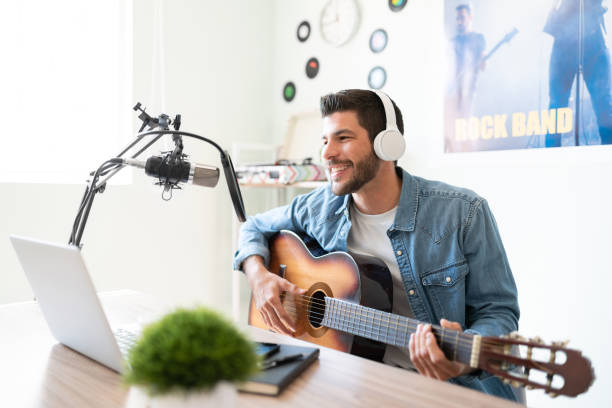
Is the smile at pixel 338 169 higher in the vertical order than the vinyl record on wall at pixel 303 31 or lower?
lower

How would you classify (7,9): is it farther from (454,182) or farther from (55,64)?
(454,182)

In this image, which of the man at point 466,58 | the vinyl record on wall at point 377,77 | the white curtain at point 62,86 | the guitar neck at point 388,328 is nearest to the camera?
the guitar neck at point 388,328

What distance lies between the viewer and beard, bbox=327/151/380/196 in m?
1.50

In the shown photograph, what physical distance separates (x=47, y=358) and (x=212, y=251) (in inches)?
87.0

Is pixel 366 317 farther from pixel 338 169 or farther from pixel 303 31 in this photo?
pixel 303 31

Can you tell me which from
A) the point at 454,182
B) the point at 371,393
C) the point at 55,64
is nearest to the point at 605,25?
the point at 454,182

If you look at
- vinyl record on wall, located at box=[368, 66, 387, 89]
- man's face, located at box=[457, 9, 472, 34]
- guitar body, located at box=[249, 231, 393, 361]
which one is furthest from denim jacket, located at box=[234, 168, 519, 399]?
vinyl record on wall, located at box=[368, 66, 387, 89]

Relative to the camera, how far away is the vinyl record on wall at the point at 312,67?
3125mm

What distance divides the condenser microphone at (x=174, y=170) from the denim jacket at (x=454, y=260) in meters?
0.60

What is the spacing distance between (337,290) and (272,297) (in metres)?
0.19

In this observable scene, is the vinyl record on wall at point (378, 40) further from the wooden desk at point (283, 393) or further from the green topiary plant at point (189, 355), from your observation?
the green topiary plant at point (189, 355)

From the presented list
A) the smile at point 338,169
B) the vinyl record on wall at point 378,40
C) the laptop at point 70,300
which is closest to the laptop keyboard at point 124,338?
the laptop at point 70,300

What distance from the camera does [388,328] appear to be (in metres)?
1.08

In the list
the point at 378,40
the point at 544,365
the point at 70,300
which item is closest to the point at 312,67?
the point at 378,40
